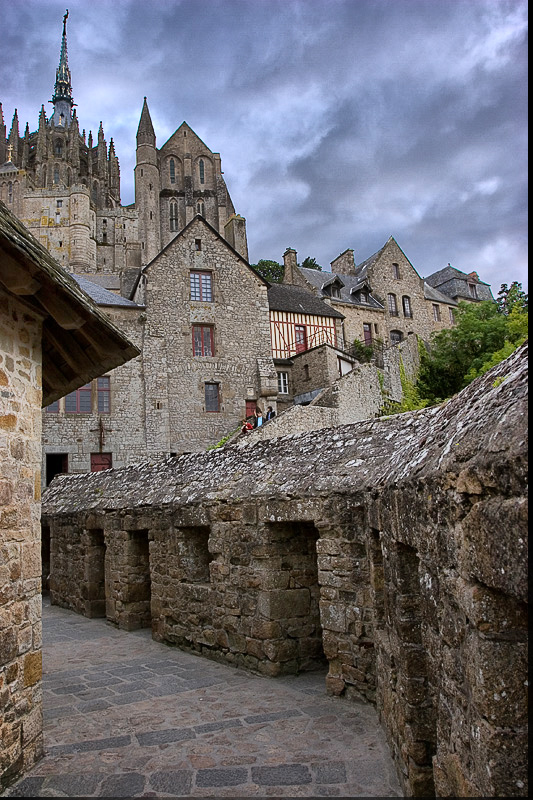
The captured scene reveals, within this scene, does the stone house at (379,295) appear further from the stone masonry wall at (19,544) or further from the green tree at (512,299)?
the stone masonry wall at (19,544)

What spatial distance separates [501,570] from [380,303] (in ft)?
119

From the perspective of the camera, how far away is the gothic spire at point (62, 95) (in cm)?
8306

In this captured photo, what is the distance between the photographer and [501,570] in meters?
1.98

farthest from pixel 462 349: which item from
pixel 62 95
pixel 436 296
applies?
pixel 62 95

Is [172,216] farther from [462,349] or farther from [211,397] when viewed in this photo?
[462,349]

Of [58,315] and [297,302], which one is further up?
[297,302]

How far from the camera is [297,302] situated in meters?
31.6

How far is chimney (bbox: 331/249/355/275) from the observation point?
40094mm

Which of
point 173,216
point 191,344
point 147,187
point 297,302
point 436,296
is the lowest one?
point 191,344

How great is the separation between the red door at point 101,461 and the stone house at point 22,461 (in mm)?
19172

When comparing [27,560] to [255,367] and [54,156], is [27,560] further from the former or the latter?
[54,156]

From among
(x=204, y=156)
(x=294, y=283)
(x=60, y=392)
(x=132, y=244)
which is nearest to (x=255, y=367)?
(x=294, y=283)

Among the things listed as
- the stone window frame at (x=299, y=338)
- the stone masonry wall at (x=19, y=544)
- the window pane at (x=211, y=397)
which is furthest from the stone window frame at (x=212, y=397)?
the stone masonry wall at (x=19, y=544)

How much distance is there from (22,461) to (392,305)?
115ft
